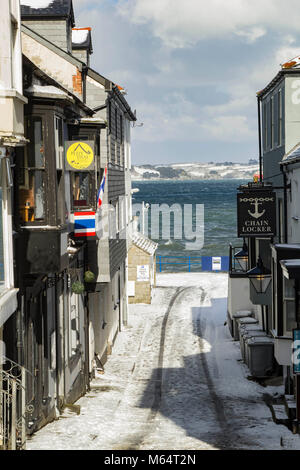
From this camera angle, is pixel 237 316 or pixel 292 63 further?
pixel 237 316

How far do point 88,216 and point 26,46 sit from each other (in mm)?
6031

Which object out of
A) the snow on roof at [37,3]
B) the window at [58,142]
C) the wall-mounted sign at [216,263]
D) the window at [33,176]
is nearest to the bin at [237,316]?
the snow on roof at [37,3]

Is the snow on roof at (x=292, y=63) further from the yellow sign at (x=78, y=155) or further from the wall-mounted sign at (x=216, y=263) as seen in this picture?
the wall-mounted sign at (x=216, y=263)

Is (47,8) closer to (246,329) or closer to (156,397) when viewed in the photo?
(156,397)

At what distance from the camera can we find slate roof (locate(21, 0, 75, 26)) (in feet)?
75.8

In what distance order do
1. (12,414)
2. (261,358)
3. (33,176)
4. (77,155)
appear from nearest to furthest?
1. (12,414)
2. (33,176)
3. (77,155)
4. (261,358)

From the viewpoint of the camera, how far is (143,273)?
38.3 meters

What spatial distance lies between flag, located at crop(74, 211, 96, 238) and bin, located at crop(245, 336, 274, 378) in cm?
643

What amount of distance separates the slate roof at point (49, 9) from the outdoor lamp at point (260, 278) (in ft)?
32.7

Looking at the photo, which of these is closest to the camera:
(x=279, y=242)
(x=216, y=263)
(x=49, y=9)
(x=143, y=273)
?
(x=49, y=9)

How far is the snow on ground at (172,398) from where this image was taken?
15.4 metres

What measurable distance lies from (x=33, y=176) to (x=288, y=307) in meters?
7.54

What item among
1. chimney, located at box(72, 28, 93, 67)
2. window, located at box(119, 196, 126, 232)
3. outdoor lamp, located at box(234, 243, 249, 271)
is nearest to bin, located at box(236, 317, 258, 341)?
outdoor lamp, located at box(234, 243, 249, 271)

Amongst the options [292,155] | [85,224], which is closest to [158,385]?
[85,224]
